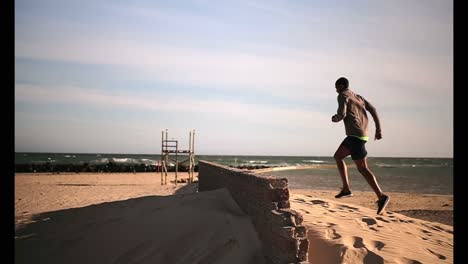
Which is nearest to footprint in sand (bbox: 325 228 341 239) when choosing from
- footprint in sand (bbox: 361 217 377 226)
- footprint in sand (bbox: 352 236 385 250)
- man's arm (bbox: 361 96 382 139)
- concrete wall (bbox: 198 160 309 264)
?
footprint in sand (bbox: 352 236 385 250)

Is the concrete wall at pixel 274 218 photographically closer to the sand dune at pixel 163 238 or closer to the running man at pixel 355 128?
the sand dune at pixel 163 238

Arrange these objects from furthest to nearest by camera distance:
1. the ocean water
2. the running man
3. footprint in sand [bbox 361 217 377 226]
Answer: the ocean water, footprint in sand [bbox 361 217 377 226], the running man

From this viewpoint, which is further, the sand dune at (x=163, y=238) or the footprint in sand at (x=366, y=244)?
the footprint in sand at (x=366, y=244)

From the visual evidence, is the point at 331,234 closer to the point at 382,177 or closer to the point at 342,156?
the point at 342,156

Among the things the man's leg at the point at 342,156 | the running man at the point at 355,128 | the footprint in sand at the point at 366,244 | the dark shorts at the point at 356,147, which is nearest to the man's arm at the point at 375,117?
the running man at the point at 355,128

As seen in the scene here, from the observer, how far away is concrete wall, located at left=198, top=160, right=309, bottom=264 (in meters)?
3.70

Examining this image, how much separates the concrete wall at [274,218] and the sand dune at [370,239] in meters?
0.83

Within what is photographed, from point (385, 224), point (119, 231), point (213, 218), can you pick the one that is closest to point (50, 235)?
point (119, 231)

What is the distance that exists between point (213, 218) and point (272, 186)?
49.5 inches

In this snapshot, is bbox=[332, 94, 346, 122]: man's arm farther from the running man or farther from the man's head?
the man's head

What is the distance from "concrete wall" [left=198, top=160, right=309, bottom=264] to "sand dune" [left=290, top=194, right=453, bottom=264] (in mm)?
827

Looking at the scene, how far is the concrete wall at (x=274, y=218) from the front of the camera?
370cm
